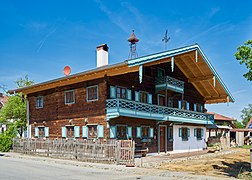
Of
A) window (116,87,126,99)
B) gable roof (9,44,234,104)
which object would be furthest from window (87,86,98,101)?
window (116,87,126,99)

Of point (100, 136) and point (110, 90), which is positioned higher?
point (110, 90)

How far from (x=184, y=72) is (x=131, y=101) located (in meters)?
10.3

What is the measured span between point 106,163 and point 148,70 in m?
9.31

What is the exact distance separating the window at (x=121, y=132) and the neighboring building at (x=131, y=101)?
2.7 inches

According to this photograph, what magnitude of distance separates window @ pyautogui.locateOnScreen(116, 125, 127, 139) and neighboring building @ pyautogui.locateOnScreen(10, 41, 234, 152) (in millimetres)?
69

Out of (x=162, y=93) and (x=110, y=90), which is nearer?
(x=110, y=90)

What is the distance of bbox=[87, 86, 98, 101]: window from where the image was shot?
21.7m

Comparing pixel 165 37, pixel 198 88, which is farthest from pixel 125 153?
pixel 198 88

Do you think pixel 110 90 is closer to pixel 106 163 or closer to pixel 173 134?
pixel 106 163

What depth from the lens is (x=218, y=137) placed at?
39094mm

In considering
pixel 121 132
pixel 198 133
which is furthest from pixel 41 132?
pixel 198 133

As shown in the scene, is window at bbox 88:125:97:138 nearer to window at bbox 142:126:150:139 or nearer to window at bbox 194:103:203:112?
window at bbox 142:126:150:139

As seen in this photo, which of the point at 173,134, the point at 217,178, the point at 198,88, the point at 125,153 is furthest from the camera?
the point at 198,88

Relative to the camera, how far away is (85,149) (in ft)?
63.9
